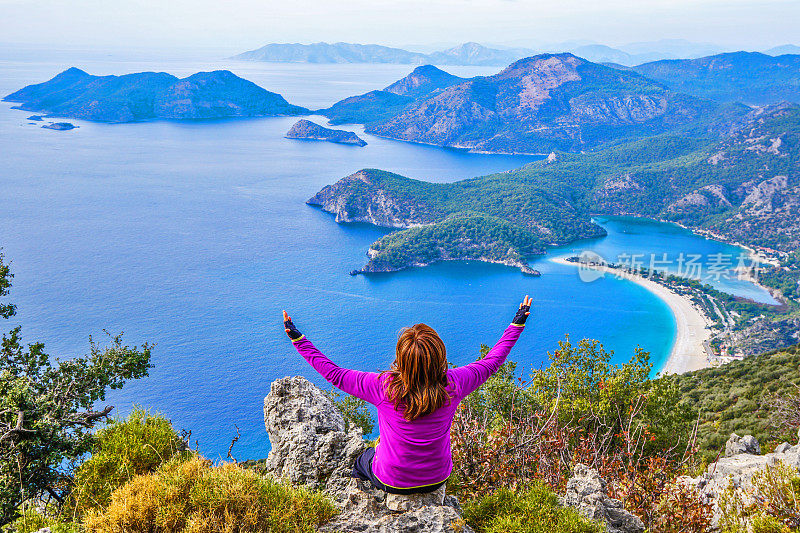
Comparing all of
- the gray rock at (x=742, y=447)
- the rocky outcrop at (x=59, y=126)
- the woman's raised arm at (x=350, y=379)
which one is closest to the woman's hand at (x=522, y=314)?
the woman's raised arm at (x=350, y=379)

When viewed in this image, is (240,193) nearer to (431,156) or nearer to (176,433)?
(431,156)

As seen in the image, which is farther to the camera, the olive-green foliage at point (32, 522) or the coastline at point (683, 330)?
the coastline at point (683, 330)

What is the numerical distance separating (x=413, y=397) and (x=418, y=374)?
185mm

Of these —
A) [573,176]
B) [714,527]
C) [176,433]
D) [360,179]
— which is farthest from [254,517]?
[573,176]

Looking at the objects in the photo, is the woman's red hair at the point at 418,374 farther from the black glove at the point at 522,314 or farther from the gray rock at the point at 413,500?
the black glove at the point at 522,314

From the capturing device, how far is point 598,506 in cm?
483

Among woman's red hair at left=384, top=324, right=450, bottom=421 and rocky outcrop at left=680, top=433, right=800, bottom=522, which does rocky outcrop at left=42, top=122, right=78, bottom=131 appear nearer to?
rocky outcrop at left=680, top=433, right=800, bottom=522

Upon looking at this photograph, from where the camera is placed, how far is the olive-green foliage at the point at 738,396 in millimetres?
19625

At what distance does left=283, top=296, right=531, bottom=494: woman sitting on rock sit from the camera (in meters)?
3.50

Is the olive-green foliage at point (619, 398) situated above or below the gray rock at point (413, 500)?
below

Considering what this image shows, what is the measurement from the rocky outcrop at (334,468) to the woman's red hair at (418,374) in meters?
0.96

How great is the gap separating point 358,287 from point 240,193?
207 feet

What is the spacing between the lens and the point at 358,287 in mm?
81250

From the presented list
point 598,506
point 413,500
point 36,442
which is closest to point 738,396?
point 598,506
